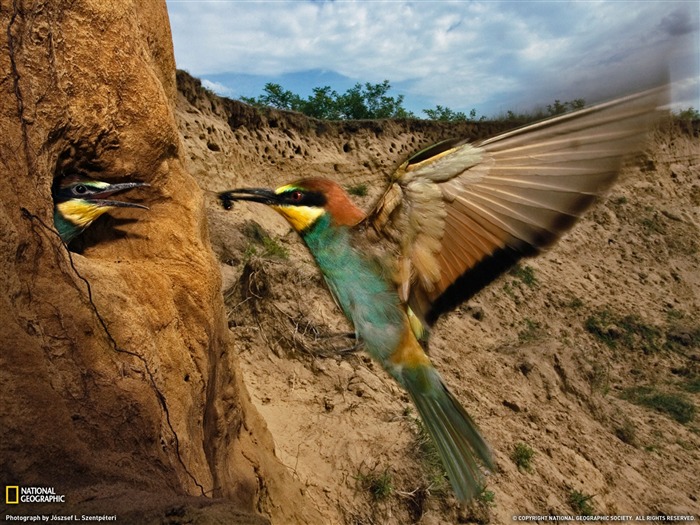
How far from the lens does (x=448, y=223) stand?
245cm

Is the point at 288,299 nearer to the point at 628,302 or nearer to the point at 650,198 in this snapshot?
the point at 628,302

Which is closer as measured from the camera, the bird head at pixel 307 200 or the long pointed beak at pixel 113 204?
the long pointed beak at pixel 113 204

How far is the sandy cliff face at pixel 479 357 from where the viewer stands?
4738 mm

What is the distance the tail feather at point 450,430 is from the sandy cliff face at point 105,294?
936mm

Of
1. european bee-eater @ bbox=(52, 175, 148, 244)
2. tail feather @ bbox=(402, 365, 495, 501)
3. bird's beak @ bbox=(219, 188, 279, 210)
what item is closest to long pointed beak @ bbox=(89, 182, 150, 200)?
european bee-eater @ bbox=(52, 175, 148, 244)

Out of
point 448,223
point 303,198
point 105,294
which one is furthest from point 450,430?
point 105,294

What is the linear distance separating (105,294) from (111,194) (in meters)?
0.54

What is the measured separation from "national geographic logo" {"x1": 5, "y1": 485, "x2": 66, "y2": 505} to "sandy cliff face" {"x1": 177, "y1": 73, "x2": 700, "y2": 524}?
1.49 meters

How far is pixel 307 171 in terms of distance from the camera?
1105 cm

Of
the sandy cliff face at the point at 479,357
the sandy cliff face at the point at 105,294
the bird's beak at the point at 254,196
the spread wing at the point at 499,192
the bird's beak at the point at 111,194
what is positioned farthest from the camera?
the sandy cliff face at the point at 479,357

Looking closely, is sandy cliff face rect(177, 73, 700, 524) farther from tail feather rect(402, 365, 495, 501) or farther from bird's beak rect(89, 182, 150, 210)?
tail feather rect(402, 365, 495, 501)

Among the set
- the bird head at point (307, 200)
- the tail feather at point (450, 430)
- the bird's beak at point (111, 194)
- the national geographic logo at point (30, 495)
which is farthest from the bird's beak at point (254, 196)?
the national geographic logo at point (30, 495)

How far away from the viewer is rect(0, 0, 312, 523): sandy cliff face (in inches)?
63.8

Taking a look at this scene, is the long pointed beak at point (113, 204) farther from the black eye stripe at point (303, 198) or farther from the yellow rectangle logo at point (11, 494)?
the yellow rectangle logo at point (11, 494)
